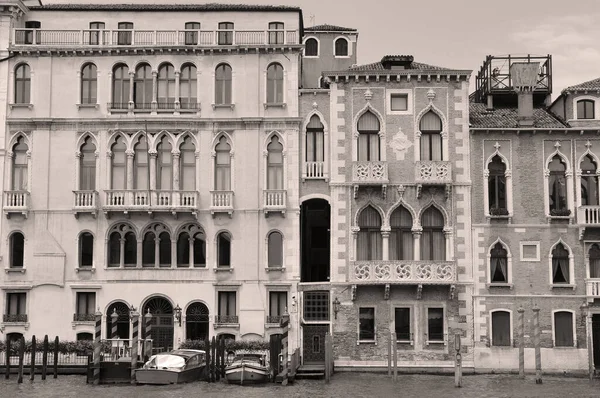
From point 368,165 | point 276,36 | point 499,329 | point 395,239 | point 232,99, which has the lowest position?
point 499,329

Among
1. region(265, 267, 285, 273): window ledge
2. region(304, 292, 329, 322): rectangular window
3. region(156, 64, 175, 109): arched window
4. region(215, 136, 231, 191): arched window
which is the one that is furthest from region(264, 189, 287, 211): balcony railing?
region(156, 64, 175, 109): arched window

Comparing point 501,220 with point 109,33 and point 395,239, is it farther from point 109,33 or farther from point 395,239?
point 109,33

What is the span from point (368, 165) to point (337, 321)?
242 inches

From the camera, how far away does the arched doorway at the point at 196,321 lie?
35.9m

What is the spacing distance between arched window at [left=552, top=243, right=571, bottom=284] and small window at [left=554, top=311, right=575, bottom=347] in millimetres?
1273

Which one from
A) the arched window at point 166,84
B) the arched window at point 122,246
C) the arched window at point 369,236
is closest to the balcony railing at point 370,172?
the arched window at point 369,236

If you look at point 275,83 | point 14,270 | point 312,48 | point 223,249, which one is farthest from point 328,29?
point 14,270

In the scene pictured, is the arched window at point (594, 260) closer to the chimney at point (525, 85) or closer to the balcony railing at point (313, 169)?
the chimney at point (525, 85)

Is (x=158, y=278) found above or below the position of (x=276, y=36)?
below

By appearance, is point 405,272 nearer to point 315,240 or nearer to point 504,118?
point 315,240

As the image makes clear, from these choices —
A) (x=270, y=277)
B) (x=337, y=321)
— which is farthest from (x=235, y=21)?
(x=337, y=321)

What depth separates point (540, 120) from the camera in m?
37.2

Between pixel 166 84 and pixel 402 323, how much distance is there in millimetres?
13295

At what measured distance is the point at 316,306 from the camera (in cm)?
3600
